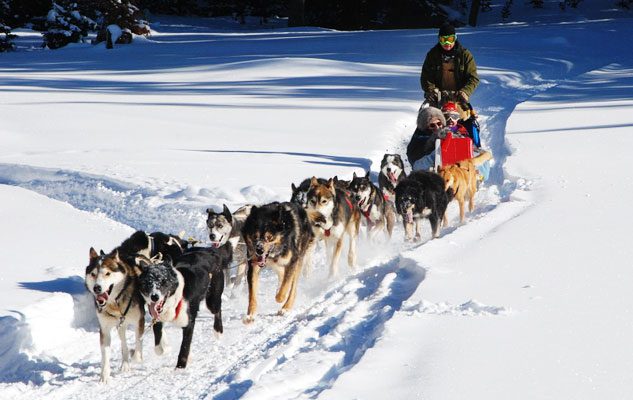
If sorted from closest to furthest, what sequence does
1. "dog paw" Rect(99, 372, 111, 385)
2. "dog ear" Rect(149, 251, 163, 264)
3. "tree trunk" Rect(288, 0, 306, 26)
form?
"dog paw" Rect(99, 372, 111, 385) → "dog ear" Rect(149, 251, 163, 264) → "tree trunk" Rect(288, 0, 306, 26)

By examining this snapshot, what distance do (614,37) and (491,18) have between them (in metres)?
11.9

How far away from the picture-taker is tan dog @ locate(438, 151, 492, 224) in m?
9.00

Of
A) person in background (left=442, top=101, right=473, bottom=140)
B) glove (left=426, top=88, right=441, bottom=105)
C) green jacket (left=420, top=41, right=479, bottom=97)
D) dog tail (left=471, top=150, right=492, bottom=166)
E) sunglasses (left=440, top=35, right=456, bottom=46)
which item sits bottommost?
dog tail (left=471, top=150, right=492, bottom=166)

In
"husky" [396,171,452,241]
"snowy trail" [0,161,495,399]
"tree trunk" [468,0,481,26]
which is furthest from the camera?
"tree trunk" [468,0,481,26]

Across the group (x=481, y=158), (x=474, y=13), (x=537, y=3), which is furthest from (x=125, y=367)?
(x=537, y=3)

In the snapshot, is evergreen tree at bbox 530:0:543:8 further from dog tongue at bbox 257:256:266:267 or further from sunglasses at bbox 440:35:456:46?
dog tongue at bbox 257:256:266:267

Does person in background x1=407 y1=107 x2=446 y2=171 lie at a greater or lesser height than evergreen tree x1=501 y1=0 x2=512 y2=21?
lesser

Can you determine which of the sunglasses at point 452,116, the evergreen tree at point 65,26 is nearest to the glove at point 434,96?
the sunglasses at point 452,116

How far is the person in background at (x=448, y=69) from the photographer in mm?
11078

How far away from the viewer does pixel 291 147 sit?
1251 centimetres

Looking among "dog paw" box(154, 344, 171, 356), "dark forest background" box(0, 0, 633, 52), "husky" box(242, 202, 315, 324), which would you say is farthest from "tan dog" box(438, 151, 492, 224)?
"dark forest background" box(0, 0, 633, 52)

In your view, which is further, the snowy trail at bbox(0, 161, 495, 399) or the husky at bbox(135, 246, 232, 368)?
the husky at bbox(135, 246, 232, 368)

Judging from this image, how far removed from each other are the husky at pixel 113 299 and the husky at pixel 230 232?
1.35m

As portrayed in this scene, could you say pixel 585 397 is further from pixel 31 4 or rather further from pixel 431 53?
pixel 31 4
